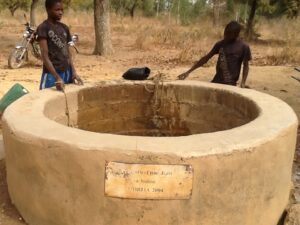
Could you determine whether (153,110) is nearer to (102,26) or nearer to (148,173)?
(148,173)

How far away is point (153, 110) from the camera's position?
4.70m

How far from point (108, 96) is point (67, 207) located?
194cm

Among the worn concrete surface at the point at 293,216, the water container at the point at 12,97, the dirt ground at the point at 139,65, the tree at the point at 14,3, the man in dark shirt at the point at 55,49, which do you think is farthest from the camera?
the tree at the point at 14,3

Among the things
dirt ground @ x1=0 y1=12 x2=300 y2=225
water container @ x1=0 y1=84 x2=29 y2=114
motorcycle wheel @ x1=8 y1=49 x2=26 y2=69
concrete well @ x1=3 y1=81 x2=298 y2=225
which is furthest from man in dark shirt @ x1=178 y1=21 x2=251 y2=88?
motorcycle wheel @ x1=8 y1=49 x2=26 y2=69

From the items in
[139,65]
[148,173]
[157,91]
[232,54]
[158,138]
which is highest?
[232,54]

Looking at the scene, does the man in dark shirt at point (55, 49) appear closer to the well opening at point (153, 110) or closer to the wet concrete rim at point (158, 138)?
the well opening at point (153, 110)

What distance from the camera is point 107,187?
103 inches

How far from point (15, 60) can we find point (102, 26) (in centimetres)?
276

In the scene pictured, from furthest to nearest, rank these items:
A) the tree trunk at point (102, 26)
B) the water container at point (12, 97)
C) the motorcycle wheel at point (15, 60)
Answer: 1. the tree trunk at point (102, 26)
2. the motorcycle wheel at point (15, 60)
3. the water container at point (12, 97)

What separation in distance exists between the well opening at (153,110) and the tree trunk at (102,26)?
687cm

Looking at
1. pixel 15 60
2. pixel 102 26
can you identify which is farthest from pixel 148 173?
pixel 102 26

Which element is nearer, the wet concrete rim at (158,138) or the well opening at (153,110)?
the wet concrete rim at (158,138)

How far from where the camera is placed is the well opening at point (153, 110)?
4.27m

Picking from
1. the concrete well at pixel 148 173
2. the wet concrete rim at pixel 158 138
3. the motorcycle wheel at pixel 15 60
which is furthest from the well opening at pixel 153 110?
the motorcycle wheel at pixel 15 60
